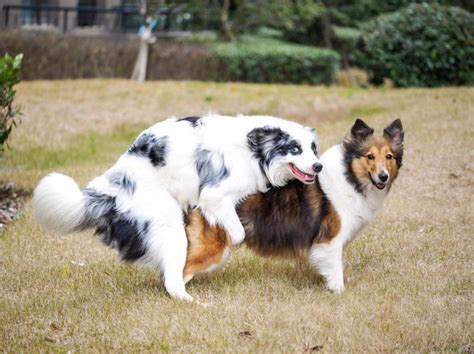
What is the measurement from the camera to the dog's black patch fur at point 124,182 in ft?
17.8

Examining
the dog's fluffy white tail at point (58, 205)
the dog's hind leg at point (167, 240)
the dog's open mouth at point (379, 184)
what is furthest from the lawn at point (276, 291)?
the dog's open mouth at point (379, 184)

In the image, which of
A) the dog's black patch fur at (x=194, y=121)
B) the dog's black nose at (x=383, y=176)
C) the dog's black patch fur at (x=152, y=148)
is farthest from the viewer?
the dog's black patch fur at (x=194, y=121)

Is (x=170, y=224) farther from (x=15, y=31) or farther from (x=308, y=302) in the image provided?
(x=15, y=31)

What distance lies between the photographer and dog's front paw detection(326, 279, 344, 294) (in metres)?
5.74

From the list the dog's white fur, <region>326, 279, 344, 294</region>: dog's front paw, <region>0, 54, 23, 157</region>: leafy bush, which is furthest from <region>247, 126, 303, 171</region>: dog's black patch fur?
<region>0, 54, 23, 157</region>: leafy bush

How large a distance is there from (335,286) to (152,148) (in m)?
1.84

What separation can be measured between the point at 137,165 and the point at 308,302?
1686 mm

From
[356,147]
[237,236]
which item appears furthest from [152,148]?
[356,147]

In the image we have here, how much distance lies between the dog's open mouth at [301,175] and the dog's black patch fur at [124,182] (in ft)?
4.00

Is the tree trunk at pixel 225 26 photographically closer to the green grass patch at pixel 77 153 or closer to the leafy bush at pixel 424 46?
the leafy bush at pixel 424 46

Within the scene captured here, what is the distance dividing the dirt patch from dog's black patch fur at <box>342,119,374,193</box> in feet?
13.6

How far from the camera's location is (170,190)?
5.46 meters

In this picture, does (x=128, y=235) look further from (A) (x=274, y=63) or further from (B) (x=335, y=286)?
(A) (x=274, y=63)

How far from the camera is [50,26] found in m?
22.8
